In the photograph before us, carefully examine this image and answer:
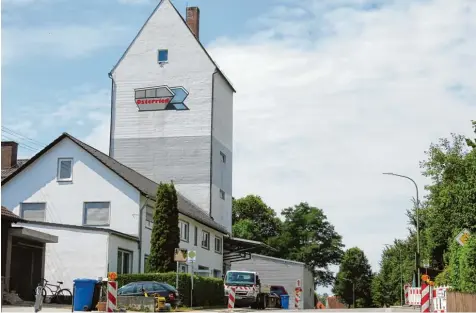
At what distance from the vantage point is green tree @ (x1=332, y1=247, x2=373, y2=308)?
115 meters

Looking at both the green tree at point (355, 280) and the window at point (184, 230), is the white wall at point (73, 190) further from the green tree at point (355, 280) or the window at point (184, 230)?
the green tree at point (355, 280)

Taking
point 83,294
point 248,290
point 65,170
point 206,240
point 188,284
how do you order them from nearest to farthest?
point 83,294 → point 188,284 → point 248,290 → point 65,170 → point 206,240

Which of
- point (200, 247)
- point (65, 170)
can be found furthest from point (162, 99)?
point (65, 170)

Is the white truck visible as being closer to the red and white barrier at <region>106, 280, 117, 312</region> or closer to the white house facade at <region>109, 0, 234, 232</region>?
the red and white barrier at <region>106, 280, 117, 312</region>

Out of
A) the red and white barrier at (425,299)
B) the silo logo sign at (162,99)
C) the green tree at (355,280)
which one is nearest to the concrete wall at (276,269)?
the silo logo sign at (162,99)

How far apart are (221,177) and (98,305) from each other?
35.2 metres

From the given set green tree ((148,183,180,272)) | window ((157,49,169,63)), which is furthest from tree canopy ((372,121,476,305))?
window ((157,49,169,63))

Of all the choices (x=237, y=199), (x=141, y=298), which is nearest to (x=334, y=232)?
(x=237, y=199)

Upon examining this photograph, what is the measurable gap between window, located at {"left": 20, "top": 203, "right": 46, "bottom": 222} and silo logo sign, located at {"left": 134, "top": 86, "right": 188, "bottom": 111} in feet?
53.1

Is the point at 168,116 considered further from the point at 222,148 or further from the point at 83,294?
the point at 83,294

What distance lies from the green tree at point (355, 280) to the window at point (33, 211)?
75.2 m

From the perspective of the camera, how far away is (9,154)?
2052 inches

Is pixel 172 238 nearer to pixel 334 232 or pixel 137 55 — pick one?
pixel 137 55

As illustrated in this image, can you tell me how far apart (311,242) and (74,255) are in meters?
64.5
